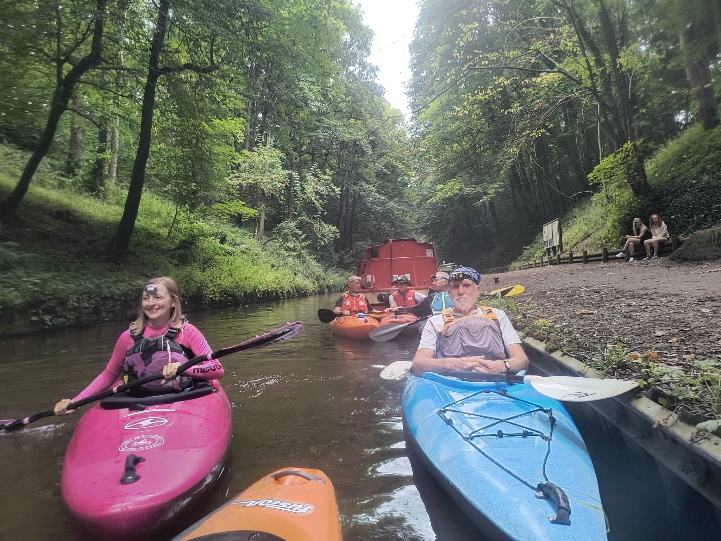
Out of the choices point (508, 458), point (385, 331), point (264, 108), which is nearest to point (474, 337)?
point (508, 458)

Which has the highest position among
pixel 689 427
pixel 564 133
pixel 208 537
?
pixel 564 133

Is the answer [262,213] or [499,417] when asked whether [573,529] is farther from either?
[262,213]

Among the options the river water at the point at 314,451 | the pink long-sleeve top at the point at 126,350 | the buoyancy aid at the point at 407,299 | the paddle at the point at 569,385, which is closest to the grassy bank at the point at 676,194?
the buoyancy aid at the point at 407,299

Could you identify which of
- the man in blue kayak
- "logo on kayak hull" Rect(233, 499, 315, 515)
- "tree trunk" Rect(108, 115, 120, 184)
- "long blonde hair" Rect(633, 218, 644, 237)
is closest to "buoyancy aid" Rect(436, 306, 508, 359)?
the man in blue kayak

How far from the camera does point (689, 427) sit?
6.90ft

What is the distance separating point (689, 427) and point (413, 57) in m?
30.4

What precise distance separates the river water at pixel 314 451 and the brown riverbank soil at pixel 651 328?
0.55 m

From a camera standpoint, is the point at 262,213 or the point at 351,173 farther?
the point at 351,173

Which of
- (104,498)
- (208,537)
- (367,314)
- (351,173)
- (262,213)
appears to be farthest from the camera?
(351,173)

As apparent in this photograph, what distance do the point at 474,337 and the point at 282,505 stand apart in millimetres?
2052

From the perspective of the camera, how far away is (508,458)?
7.24 feet

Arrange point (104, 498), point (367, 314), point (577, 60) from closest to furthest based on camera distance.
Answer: point (104, 498), point (367, 314), point (577, 60)

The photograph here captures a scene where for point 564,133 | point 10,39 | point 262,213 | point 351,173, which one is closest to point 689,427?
point 10,39

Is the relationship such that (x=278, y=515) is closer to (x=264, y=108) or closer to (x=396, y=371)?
(x=396, y=371)
